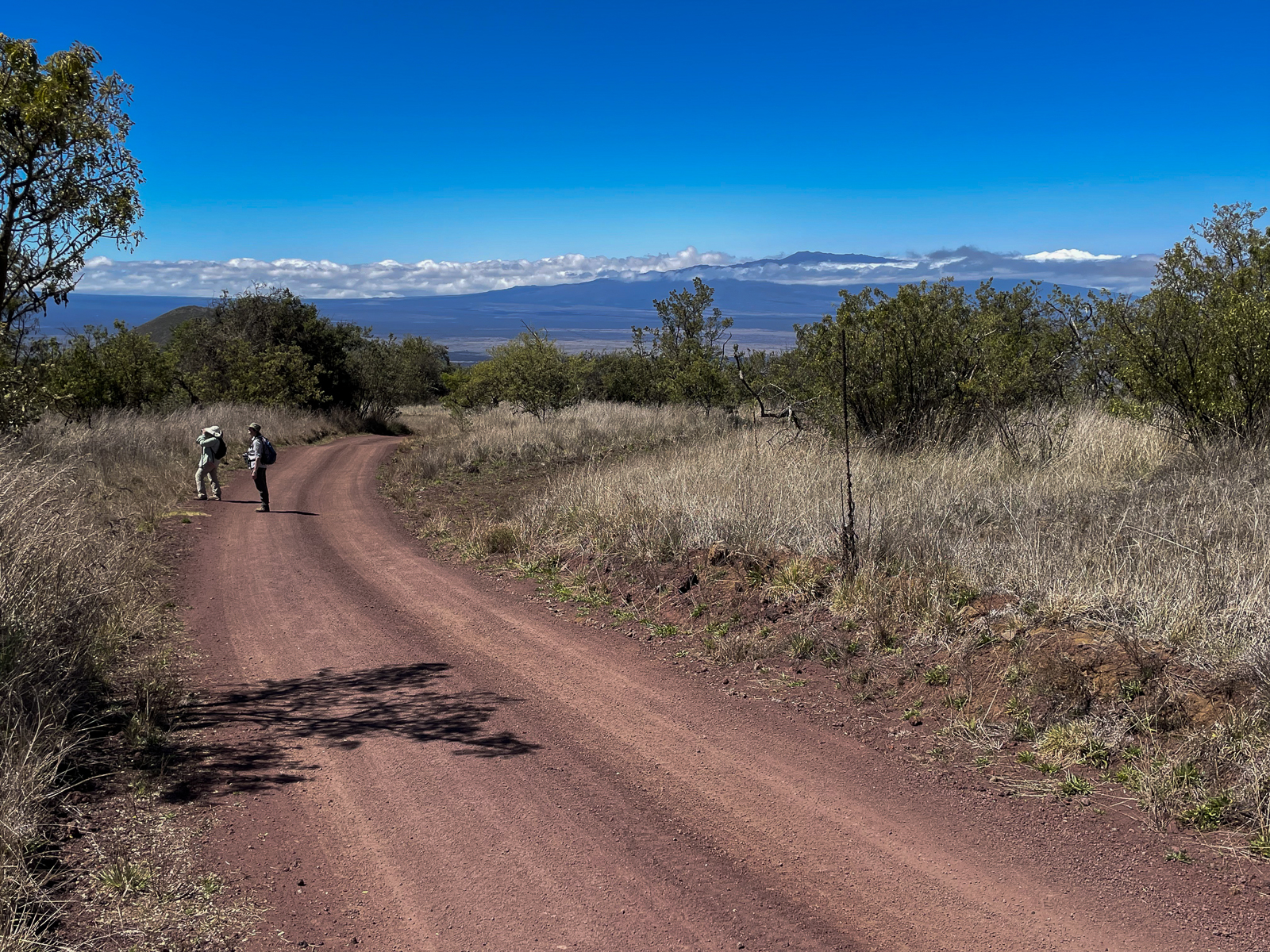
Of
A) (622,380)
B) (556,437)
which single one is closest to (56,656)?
(556,437)

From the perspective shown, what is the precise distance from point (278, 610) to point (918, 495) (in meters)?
6.93

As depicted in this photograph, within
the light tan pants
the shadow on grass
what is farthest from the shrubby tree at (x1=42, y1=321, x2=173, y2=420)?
the shadow on grass

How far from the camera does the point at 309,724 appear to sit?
5.48 meters

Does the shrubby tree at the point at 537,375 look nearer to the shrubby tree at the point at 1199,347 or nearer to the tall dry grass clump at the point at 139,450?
the tall dry grass clump at the point at 139,450

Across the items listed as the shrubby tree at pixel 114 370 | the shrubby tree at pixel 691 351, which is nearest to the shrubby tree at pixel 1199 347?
the shrubby tree at pixel 691 351

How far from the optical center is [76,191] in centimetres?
851

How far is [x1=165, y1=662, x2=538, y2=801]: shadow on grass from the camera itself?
15.7ft

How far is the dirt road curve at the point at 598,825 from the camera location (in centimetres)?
338

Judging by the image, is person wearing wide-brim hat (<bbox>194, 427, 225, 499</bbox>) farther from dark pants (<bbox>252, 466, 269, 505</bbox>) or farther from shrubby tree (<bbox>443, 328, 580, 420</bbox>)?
shrubby tree (<bbox>443, 328, 580, 420</bbox>)

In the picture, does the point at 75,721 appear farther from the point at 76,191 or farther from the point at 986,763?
the point at 76,191

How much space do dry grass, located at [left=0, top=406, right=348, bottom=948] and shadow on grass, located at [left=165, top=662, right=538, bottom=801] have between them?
346mm

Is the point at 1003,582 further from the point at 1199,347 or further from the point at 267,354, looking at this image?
the point at 267,354

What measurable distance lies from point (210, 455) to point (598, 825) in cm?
1345

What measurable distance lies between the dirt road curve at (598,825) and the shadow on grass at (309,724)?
0.02 meters
